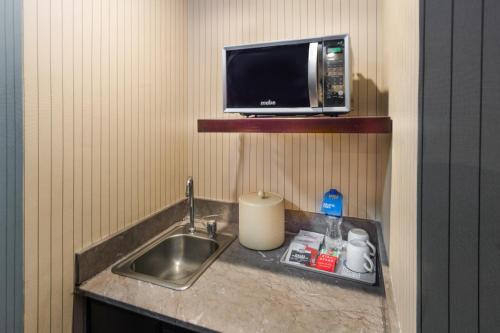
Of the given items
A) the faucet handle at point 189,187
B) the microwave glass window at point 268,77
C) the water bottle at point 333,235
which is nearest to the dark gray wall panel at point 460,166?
the microwave glass window at point 268,77

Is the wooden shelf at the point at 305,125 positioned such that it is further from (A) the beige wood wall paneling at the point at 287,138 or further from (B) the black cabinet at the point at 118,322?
(B) the black cabinet at the point at 118,322

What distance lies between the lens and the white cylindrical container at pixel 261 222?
1262mm

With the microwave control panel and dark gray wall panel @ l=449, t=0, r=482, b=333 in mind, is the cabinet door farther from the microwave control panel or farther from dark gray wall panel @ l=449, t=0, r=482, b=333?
the microwave control panel

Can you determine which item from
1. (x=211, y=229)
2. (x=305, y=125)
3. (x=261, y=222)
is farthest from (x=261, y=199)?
(x=305, y=125)

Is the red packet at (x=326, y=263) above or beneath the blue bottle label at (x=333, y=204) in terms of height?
beneath

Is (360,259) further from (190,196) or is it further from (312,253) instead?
(190,196)

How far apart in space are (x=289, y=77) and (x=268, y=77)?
0.29 feet

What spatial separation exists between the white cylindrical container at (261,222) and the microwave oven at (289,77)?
438 mm

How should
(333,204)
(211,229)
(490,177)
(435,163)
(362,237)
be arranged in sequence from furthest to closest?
(211,229) < (333,204) < (362,237) < (435,163) < (490,177)

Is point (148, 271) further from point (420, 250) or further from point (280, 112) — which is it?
point (420, 250)

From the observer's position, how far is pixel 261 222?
1.26 m

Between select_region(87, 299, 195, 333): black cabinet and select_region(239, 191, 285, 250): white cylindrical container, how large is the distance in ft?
1.68

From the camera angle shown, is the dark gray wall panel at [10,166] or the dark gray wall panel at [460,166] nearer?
the dark gray wall panel at [460,166]

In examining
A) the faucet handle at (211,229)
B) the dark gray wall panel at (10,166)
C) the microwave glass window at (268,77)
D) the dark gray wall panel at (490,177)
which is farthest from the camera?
the faucet handle at (211,229)
